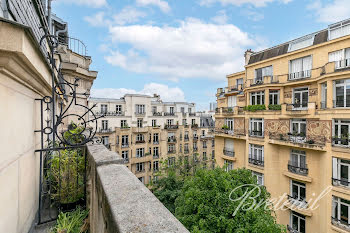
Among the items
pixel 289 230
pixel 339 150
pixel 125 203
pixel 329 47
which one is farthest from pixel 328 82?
pixel 125 203

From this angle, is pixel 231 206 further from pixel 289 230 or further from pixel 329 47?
pixel 329 47

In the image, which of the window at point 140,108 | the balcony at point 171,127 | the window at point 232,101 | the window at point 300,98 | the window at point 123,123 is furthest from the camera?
the balcony at point 171,127

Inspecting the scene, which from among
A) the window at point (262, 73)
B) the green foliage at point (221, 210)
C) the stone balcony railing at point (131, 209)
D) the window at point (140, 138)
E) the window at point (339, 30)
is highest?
the window at point (339, 30)

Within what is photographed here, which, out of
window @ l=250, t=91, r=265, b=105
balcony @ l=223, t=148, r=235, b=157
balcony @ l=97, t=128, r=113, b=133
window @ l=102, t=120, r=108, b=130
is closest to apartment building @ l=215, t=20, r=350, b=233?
window @ l=250, t=91, r=265, b=105

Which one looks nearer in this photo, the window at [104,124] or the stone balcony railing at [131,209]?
the stone balcony railing at [131,209]

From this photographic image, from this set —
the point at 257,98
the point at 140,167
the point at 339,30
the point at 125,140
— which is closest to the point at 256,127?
the point at 257,98

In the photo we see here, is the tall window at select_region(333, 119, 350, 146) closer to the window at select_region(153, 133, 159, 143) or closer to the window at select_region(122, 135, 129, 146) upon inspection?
the window at select_region(153, 133, 159, 143)

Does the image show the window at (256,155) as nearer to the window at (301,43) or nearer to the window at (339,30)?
the window at (301,43)

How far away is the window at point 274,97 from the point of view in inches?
538

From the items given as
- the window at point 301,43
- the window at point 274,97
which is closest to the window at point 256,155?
the window at point 274,97

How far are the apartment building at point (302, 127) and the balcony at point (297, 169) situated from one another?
0.20 ft

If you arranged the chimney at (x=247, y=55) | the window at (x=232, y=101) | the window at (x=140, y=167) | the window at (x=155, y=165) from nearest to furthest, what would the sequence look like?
the chimney at (x=247, y=55) → the window at (x=232, y=101) → the window at (x=140, y=167) → the window at (x=155, y=165)

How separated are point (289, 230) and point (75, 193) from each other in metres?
15.4

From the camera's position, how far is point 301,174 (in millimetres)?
11906
